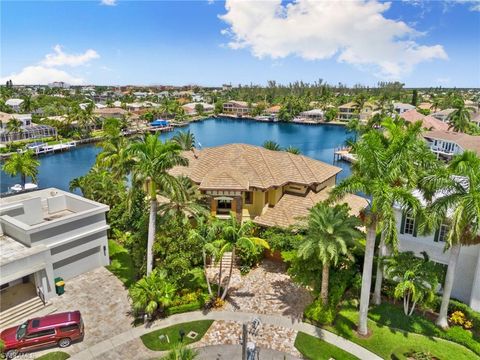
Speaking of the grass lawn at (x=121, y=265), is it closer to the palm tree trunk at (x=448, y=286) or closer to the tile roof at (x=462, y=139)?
the palm tree trunk at (x=448, y=286)

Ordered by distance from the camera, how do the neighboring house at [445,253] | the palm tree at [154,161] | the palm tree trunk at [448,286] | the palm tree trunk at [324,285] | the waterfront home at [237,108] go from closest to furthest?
the palm tree trunk at [448,286] < the palm tree trunk at [324,285] < the palm tree at [154,161] < the neighboring house at [445,253] < the waterfront home at [237,108]

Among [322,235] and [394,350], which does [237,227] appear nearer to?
[322,235]

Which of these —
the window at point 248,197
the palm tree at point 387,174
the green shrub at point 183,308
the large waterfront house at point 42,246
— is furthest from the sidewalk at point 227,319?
the window at point 248,197

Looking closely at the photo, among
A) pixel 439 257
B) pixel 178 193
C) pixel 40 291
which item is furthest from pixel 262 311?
pixel 40 291

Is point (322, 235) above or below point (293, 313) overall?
above

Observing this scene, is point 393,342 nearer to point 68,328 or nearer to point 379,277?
point 379,277

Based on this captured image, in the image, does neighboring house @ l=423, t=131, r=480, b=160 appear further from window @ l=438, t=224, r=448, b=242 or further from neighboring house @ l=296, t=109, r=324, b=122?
neighboring house @ l=296, t=109, r=324, b=122
